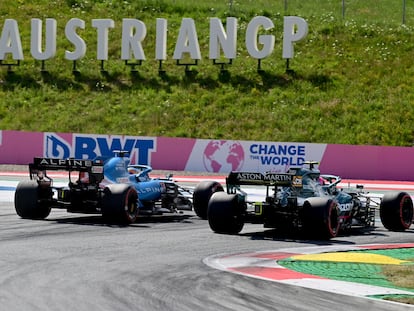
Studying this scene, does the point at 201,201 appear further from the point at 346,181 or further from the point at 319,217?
the point at 346,181

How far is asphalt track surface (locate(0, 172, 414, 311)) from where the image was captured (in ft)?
32.0

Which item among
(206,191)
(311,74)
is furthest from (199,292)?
(311,74)

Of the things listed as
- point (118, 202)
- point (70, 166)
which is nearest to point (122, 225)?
point (118, 202)

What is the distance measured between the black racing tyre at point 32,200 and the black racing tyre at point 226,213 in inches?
157

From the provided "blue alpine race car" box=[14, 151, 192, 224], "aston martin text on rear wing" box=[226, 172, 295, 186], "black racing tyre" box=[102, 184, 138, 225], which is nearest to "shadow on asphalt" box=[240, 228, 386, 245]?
"aston martin text on rear wing" box=[226, 172, 295, 186]

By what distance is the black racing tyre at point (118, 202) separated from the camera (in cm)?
1842

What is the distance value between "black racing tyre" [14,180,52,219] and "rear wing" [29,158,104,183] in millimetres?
291

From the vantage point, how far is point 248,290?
10641 mm

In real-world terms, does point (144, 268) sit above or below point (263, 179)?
below

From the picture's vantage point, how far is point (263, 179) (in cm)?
1720

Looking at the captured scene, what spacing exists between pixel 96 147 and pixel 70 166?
20.8m

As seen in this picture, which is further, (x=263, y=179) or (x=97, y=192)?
(x=97, y=192)

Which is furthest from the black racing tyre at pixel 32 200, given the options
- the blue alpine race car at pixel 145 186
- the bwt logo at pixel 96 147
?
the bwt logo at pixel 96 147

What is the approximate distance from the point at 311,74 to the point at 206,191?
3173cm
